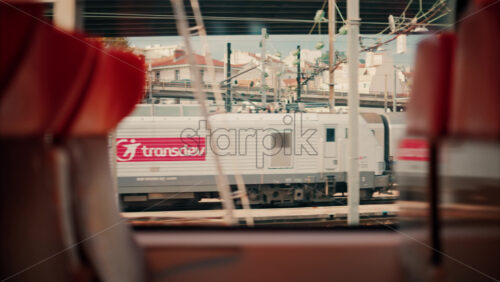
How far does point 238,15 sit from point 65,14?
4.14 ft

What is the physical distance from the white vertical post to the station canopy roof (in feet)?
1.12

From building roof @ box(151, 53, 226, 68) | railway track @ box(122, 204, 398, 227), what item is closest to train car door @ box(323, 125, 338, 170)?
railway track @ box(122, 204, 398, 227)

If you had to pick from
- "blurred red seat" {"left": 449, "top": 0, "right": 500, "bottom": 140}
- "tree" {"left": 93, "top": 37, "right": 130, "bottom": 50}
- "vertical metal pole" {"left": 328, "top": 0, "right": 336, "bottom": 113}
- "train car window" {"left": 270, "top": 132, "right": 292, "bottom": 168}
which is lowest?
"train car window" {"left": 270, "top": 132, "right": 292, "bottom": 168}

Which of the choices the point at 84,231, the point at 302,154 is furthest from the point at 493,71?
the point at 302,154

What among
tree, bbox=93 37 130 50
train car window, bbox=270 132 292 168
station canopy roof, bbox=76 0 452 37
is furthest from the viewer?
train car window, bbox=270 132 292 168

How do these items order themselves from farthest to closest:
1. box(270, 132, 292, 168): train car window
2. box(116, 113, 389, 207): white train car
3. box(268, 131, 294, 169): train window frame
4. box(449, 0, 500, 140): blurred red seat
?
box(270, 132, 292, 168): train car window
box(268, 131, 294, 169): train window frame
box(116, 113, 389, 207): white train car
box(449, 0, 500, 140): blurred red seat

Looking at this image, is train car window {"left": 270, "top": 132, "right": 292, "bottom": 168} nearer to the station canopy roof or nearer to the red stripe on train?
the station canopy roof

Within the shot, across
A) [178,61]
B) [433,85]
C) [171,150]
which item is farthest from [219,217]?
[171,150]

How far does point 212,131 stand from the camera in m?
1.81

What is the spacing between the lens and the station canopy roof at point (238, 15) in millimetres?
1775

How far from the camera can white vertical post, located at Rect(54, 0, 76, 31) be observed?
1009 mm

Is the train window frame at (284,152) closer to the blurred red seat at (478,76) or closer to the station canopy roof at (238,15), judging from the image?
the station canopy roof at (238,15)

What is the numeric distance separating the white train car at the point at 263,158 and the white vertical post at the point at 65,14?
85 centimetres

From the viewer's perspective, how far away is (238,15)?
2250 millimetres
